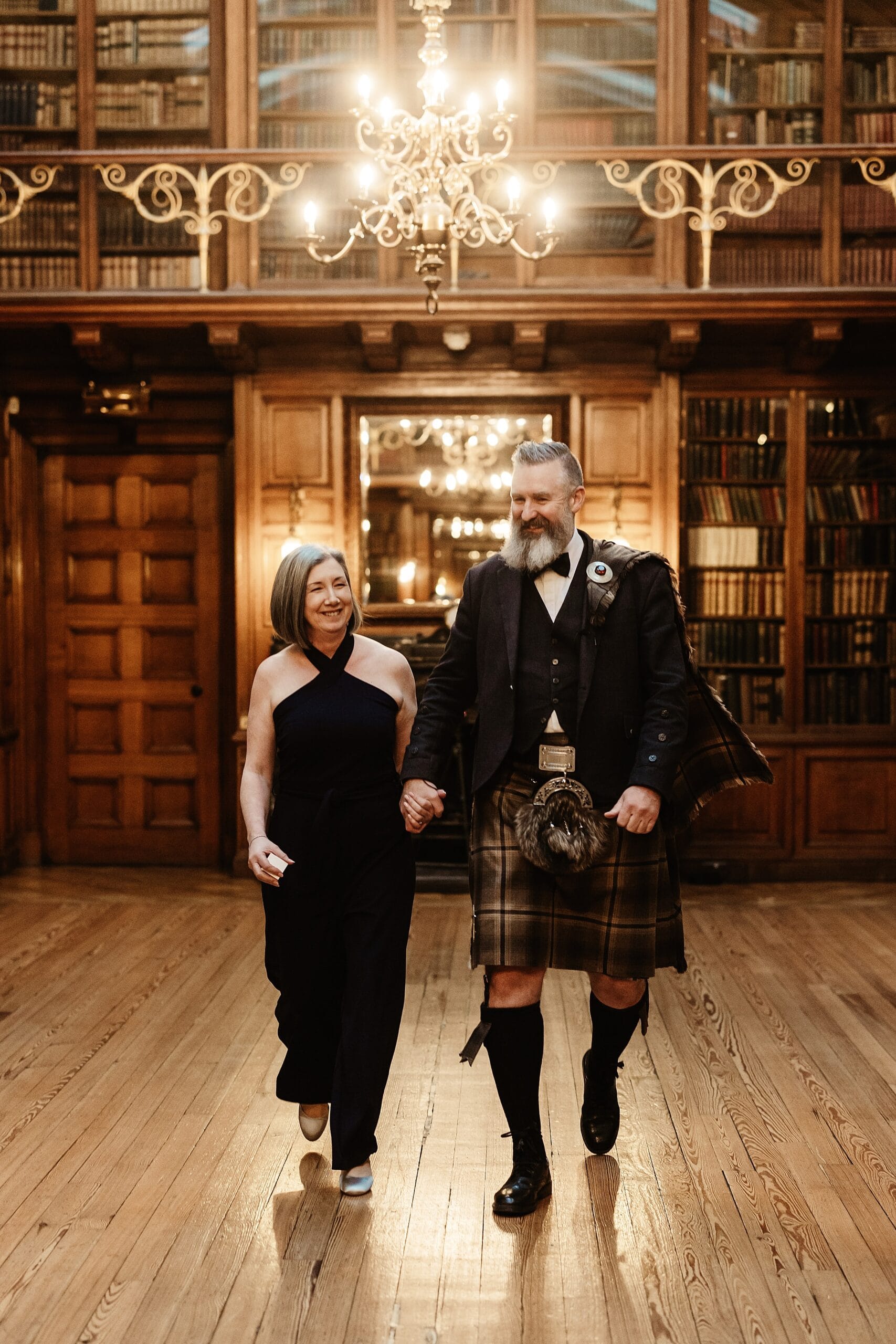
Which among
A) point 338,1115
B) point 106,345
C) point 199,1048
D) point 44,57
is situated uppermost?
point 44,57

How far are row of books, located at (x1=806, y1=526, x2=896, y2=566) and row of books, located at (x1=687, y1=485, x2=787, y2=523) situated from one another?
212 millimetres

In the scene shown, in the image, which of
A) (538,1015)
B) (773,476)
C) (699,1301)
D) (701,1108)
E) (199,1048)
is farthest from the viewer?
(773,476)

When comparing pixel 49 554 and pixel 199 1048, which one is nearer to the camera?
pixel 199 1048

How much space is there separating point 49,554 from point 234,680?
120cm

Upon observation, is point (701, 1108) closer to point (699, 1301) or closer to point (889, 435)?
point (699, 1301)

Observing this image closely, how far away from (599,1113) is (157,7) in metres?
5.88

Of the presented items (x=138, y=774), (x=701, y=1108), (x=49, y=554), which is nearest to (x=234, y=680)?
(x=138, y=774)

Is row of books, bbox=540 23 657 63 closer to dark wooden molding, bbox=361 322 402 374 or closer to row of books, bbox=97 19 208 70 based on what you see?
row of books, bbox=97 19 208 70

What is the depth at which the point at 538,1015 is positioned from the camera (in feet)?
9.48

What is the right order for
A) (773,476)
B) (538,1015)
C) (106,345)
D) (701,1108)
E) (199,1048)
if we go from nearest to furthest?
(538,1015) → (701,1108) → (199,1048) → (106,345) → (773,476)

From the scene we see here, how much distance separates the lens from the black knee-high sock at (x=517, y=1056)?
2830mm

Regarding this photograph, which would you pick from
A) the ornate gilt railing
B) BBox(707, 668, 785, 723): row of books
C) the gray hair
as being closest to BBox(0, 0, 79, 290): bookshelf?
the ornate gilt railing

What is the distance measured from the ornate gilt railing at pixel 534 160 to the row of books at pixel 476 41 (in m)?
0.66

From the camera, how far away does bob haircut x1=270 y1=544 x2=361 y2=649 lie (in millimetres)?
2904
